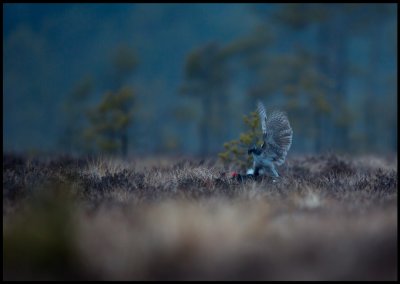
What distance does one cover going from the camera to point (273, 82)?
26.5m

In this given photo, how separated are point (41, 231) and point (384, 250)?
3373mm

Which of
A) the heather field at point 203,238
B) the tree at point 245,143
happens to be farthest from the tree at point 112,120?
the heather field at point 203,238

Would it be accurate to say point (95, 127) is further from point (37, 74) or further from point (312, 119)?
point (37, 74)

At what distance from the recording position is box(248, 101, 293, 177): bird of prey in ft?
27.3

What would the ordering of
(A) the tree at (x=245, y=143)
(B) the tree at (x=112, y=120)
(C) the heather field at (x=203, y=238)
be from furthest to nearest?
(B) the tree at (x=112, y=120), (A) the tree at (x=245, y=143), (C) the heather field at (x=203, y=238)

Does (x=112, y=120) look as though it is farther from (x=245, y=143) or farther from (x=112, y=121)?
(x=245, y=143)

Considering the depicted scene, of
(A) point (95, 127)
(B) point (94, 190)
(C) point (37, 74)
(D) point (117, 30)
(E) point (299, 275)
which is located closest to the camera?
(E) point (299, 275)

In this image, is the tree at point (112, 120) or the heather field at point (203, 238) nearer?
the heather field at point (203, 238)

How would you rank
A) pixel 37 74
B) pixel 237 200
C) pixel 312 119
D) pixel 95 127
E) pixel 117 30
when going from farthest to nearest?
pixel 117 30
pixel 37 74
pixel 312 119
pixel 95 127
pixel 237 200

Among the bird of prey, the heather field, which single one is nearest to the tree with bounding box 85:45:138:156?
the bird of prey

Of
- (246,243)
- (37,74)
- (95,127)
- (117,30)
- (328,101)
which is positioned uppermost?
(117,30)

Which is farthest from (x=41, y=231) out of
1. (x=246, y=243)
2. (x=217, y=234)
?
(x=246, y=243)

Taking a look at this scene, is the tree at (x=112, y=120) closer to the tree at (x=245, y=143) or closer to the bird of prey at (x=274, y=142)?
the tree at (x=245, y=143)

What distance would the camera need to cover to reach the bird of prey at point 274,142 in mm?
8312
